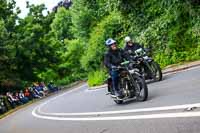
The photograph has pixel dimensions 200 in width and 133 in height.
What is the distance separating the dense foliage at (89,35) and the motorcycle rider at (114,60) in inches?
266

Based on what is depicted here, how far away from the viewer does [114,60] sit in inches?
486

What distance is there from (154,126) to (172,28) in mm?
13425

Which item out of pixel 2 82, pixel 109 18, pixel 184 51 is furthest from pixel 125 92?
pixel 2 82

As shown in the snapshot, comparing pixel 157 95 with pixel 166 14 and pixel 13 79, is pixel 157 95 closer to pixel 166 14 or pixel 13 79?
pixel 166 14

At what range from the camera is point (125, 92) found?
12203mm

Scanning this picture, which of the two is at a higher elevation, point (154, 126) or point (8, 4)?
point (8, 4)

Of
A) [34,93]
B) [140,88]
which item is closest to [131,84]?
[140,88]

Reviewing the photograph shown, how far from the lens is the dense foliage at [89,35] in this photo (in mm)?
20578

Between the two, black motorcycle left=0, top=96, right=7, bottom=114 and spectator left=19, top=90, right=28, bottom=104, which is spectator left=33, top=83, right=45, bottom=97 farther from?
black motorcycle left=0, top=96, right=7, bottom=114

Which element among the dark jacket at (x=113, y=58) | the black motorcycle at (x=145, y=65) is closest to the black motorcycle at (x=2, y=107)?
the black motorcycle at (x=145, y=65)

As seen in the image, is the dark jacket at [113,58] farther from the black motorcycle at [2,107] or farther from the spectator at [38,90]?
the spectator at [38,90]

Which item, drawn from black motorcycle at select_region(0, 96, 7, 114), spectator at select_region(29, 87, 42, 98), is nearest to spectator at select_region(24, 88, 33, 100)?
spectator at select_region(29, 87, 42, 98)

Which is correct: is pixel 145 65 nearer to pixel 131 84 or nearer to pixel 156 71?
pixel 156 71

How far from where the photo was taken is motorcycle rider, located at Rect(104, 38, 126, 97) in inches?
483
